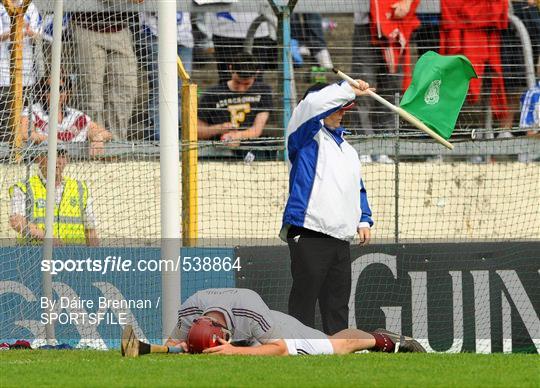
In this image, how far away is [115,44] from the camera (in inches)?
456

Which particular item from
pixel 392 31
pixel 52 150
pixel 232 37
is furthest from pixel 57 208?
pixel 392 31

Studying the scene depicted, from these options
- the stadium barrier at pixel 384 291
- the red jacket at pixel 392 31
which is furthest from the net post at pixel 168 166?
the red jacket at pixel 392 31

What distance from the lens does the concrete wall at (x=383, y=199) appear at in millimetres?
12445

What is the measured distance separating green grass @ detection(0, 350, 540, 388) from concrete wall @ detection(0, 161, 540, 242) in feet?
Answer: 11.1

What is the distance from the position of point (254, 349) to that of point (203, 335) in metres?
0.41

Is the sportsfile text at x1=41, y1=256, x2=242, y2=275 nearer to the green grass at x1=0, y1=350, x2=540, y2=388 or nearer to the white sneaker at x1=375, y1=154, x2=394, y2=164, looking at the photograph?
the green grass at x1=0, y1=350, x2=540, y2=388

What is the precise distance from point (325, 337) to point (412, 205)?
4319mm

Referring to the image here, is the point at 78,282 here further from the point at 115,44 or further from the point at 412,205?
the point at 412,205

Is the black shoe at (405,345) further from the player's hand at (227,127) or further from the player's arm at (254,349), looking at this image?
the player's hand at (227,127)

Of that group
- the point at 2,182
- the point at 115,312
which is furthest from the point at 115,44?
the point at 115,312

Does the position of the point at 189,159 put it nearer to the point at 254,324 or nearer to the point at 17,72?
the point at 17,72

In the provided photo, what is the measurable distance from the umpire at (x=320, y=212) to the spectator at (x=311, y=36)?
16.3 feet

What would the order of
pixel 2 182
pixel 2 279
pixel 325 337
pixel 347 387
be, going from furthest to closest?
pixel 2 182 → pixel 2 279 → pixel 325 337 → pixel 347 387

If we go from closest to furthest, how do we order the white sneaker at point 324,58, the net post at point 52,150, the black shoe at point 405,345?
the black shoe at point 405,345 → the net post at point 52,150 → the white sneaker at point 324,58
